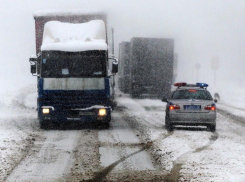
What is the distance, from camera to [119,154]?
41.7 feet

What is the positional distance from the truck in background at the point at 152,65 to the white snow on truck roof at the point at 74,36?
1798cm

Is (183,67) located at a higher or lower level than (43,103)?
lower

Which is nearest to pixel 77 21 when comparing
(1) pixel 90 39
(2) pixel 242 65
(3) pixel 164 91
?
(1) pixel 90 39

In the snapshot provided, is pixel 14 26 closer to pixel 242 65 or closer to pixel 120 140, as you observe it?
pixel 242 65

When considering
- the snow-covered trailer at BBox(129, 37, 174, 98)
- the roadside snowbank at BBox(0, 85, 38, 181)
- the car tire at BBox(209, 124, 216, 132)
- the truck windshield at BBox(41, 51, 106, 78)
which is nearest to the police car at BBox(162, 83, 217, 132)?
the car tire at BBox(209, 124, 216, 132)

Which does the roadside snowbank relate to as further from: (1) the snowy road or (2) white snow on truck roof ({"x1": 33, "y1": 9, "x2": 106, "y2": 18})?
(2) white snow on truck roof ({"x1": 33, "y1": 9, "x2": 106, "y2": 18})

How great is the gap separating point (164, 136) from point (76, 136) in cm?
246

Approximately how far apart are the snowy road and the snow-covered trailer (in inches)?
735

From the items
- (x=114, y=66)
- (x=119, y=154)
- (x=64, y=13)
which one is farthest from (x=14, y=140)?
(x=64, y=13)

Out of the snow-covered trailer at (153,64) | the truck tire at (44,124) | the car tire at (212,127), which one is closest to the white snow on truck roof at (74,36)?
the truck tire at (44,124)

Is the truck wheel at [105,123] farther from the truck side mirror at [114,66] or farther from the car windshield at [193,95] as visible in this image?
the car windshield at [193,95]

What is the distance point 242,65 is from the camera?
128m

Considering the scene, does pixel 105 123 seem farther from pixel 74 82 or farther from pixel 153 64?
pixel 153 64

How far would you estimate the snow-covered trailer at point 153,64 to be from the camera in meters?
38.2
